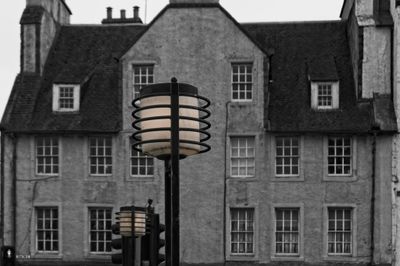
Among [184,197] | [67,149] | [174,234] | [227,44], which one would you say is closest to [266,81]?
[227,44]

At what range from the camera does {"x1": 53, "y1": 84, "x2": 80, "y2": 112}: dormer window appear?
118 ft

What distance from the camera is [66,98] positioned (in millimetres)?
36094

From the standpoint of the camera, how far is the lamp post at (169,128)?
21.7 feet

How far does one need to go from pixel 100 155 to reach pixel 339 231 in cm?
929

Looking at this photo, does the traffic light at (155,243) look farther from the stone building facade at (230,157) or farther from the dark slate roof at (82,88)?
the dark slate roof at (82,88)

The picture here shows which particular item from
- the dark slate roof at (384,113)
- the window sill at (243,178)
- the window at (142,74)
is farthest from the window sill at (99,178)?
the dark slate roof at (384,113)

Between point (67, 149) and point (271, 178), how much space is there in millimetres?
7703

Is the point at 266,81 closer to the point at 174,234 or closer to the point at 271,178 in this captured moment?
the point at 271,178

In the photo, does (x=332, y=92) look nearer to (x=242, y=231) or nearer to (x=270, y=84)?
(x=270, y=84)

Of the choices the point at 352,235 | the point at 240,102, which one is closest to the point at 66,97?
the point at 240,102

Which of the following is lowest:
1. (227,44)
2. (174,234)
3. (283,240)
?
(283,240)

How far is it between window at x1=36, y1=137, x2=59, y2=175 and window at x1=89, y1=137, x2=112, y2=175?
53.0 inches

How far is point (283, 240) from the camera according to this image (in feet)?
114

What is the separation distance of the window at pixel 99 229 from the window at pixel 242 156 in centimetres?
495
